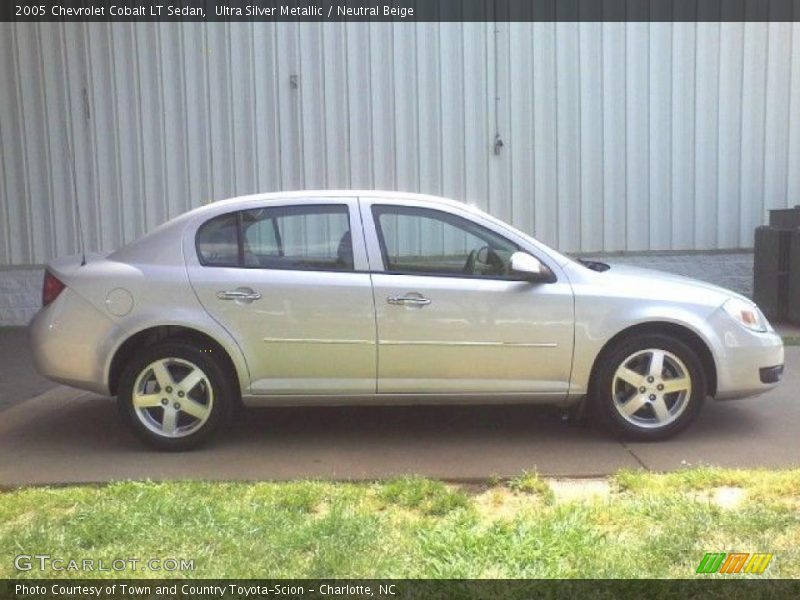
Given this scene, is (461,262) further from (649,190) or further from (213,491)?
(649,190)

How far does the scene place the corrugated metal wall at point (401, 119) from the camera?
1026 cm

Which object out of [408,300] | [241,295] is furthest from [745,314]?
[241,295]

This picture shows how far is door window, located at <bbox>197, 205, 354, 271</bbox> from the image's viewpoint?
5555 millimetres

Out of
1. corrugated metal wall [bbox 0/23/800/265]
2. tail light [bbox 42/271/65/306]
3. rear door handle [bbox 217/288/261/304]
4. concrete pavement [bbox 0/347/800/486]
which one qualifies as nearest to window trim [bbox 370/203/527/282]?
rear door handle [bbox 217/288/261/304]

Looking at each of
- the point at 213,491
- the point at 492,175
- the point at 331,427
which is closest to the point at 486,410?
the point at 331,427

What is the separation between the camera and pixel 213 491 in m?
4.70

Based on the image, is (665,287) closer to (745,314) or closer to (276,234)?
(745,314)

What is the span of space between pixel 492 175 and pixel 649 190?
1942 millimetres

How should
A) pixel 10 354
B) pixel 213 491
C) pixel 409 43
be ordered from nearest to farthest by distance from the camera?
pixel 213 491
pixel 10 354
pixel 409 43

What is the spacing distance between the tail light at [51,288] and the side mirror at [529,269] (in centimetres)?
284

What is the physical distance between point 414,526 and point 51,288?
2.93m

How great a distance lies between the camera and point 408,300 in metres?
5.45

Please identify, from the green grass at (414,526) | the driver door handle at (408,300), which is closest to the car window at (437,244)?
the driver door handle at (408,300)

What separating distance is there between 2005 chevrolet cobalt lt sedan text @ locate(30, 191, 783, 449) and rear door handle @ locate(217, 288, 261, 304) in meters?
0.02
